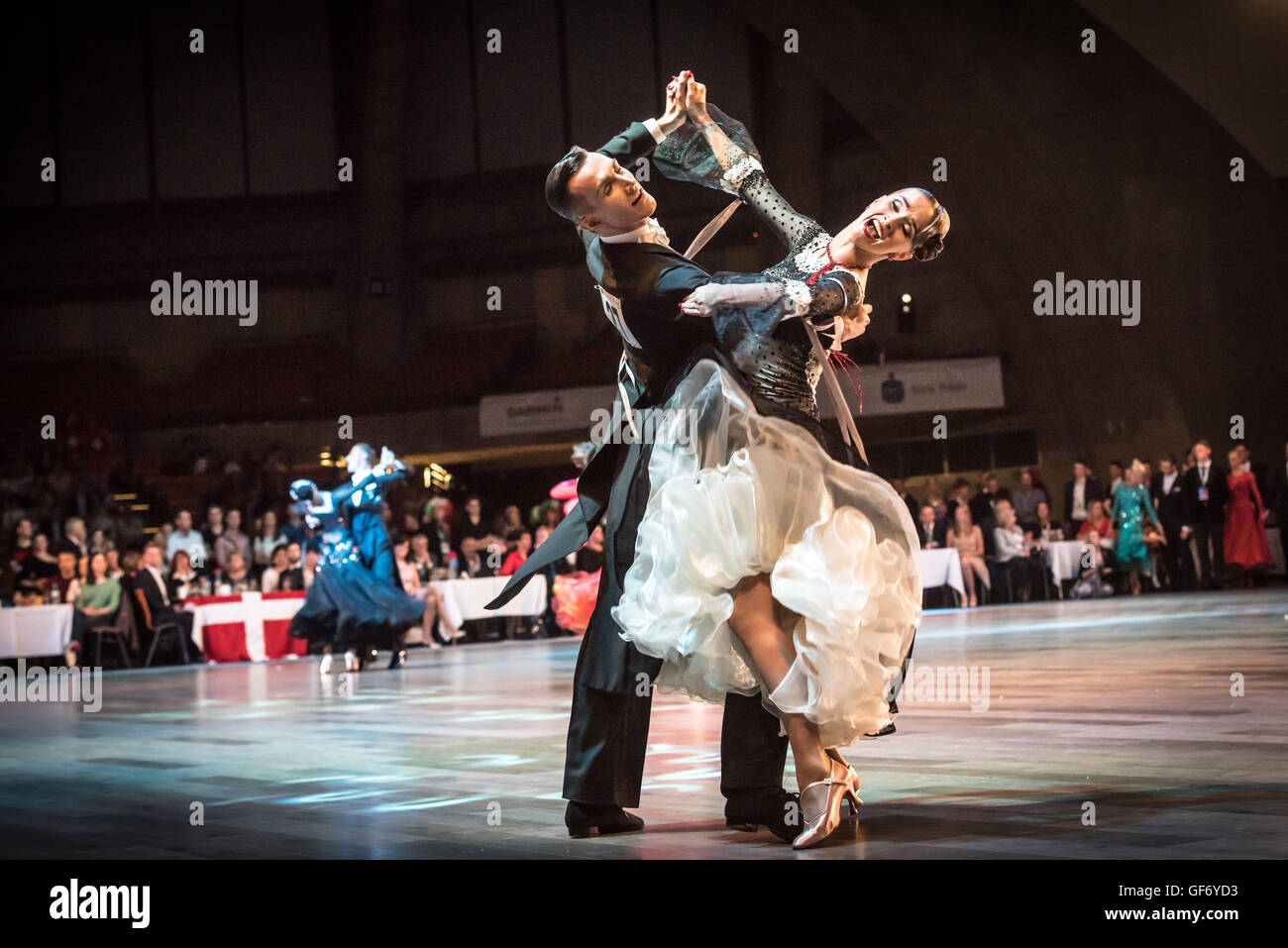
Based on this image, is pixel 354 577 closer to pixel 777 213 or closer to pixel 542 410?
pixel 777 213

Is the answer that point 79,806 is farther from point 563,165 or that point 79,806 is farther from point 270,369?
point 270,369

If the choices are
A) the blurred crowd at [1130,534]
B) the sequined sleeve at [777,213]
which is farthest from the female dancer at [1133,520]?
the sequined sleeve at [777,213]

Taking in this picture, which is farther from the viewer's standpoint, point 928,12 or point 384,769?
point 928,12

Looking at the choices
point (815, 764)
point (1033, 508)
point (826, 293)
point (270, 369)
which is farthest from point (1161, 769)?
point (270, 369)

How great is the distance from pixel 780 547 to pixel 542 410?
1636 cm

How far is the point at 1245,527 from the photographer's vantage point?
14.3m

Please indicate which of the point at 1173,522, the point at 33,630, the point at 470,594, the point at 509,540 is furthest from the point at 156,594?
the point at 1173,522

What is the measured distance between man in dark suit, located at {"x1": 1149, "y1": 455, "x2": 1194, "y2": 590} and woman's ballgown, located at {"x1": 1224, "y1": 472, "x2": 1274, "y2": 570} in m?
0.52

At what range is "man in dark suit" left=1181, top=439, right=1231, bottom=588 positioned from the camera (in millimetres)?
14641

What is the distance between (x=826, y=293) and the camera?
3.08 metres

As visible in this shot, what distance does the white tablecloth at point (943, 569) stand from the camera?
1471 centimetres

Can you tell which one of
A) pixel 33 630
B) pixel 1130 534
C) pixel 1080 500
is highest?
pixel 1080 500

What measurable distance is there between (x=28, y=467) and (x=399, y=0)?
826 cm

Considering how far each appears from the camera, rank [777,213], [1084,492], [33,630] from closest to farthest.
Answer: [777,213] < [33,630] < [1084,492]
